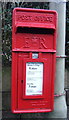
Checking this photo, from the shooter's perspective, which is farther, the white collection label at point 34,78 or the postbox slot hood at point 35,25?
the white collection label at point 34,78

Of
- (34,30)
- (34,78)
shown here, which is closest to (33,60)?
(34,78)

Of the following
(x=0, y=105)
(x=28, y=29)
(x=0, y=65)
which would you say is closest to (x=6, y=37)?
(x=0, y=65)

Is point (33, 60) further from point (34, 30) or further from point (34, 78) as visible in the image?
point (34, 30)

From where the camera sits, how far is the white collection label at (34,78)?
327 cm

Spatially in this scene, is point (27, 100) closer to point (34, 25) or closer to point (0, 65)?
point (34, 25)

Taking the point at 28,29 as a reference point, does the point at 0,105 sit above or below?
below

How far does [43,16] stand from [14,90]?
1234 millimetres

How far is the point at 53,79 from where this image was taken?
3326mm

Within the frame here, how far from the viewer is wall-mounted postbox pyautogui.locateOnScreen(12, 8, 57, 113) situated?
319 cm

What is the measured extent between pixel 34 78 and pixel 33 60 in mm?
290

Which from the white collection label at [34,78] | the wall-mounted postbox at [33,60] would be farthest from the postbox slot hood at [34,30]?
the white collection label at [34,78]

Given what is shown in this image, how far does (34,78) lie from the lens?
331cm

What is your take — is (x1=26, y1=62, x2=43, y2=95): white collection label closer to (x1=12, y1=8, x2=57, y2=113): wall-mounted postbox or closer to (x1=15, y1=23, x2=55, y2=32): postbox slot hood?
(x1=12, y1=8, x2=57, y2=113): wall-mounted postbox

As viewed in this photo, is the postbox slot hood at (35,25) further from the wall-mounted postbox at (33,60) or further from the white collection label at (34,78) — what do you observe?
the white collection label at (34,78)
